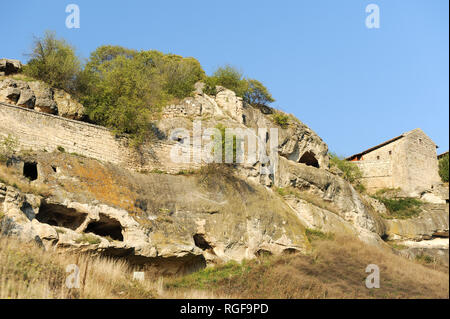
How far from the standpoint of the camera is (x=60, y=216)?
16.8 metres

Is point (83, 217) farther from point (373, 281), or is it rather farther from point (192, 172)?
point (373, 281)

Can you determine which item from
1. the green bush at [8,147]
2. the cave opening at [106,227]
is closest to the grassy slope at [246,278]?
the cave opening at [106,227]

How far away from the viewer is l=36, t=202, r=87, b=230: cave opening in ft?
53.5

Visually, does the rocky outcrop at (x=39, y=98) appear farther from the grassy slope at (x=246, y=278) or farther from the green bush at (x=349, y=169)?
the green bush at (x=349, y=169)

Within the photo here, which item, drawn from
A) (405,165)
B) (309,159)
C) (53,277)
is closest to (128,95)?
(53,277)

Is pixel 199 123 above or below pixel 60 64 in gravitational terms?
below

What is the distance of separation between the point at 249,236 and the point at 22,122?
32.5 ft

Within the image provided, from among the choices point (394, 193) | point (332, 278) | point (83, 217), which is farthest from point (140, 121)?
point (394, 193)

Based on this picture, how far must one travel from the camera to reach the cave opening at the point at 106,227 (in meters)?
17.2

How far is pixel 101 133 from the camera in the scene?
2059cm

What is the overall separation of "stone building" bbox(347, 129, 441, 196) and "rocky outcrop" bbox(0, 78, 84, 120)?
24442mm

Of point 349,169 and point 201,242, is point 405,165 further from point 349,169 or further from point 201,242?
point 201,242

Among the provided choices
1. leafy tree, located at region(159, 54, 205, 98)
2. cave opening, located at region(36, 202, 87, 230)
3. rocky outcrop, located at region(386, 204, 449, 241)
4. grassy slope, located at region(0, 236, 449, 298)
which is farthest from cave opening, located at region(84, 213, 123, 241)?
rocky outcrop, located at region(386, 204, 449, 241)

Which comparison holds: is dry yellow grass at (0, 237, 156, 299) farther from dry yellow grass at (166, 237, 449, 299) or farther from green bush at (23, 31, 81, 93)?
green bush at (23, 31, 81, 93)
